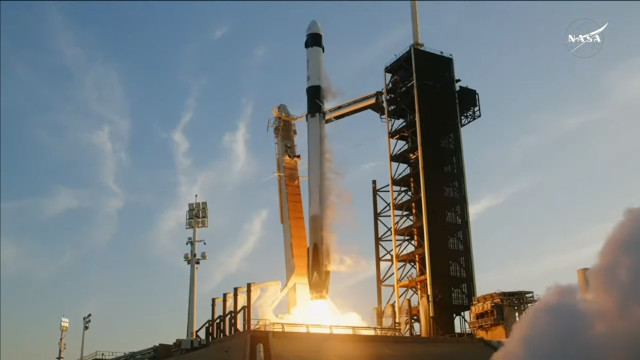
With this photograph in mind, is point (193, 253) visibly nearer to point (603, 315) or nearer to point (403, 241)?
point (403, 241)

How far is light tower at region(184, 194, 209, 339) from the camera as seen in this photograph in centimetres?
6506

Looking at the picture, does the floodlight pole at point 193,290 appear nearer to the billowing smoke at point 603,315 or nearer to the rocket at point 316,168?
the rocket at point 316,168

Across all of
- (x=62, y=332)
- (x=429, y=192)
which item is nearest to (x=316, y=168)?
(x=429, y=192)

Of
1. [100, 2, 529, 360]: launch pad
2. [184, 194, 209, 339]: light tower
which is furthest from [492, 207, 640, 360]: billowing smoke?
[184, 194, 209, 339]: light tower

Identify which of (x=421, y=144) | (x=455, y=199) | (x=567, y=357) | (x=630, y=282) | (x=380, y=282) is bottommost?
(x=567, y=357)

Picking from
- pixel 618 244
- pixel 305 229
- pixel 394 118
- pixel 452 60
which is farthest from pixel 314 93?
pixel 618 244

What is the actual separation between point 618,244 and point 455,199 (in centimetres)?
2981

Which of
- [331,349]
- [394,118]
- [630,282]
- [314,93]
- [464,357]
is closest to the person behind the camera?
[630,282]

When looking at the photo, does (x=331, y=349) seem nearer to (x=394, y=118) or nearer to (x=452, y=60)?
(x=394, y=118)

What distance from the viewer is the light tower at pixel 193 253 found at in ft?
213

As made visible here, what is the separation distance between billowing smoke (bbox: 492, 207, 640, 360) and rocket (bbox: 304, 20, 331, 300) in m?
16.5

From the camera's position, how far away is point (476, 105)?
229ft

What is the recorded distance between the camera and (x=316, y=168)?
51.8 metres

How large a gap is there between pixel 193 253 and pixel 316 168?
22.9 meters
